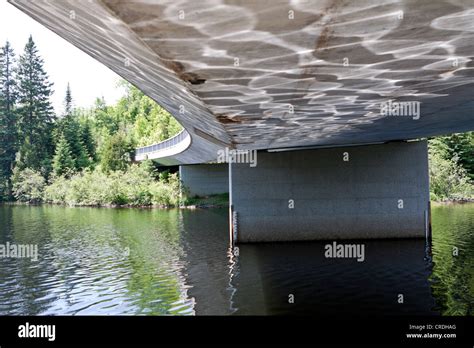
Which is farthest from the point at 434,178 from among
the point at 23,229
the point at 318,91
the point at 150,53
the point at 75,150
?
the point at 75,150

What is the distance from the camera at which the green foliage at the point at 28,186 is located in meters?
65.1

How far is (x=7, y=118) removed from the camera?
78.2m

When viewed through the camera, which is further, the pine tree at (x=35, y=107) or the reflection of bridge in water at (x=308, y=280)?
the pine tree at (x=35, y=107)

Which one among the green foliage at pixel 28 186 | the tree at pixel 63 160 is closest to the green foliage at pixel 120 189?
the green foliage at pixel 28 186

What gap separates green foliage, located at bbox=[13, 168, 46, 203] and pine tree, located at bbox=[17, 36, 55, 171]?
4129 mm

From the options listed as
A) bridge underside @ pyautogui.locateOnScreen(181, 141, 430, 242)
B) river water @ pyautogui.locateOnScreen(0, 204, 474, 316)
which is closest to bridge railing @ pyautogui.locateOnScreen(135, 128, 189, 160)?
bridge underside @ pyautogui.locateOnScreen(181, 141, 430, 242)

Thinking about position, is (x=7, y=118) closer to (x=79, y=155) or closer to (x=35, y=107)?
(x=35, y=107)

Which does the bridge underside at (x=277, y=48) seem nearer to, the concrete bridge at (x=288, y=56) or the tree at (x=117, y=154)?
the concrete bridge at (x=288, y=56)

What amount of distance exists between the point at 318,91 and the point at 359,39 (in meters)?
2.53

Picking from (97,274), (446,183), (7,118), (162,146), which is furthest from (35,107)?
(97,274)

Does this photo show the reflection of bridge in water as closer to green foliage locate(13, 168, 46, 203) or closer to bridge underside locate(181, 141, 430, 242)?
bridge underside locate(181, 141, 430, 242)

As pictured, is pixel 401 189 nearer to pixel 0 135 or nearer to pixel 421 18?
pixel 421 18

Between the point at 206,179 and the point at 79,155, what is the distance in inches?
1269

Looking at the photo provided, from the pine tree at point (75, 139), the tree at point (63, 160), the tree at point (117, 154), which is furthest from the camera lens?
the pine tree at point (75, 139)
